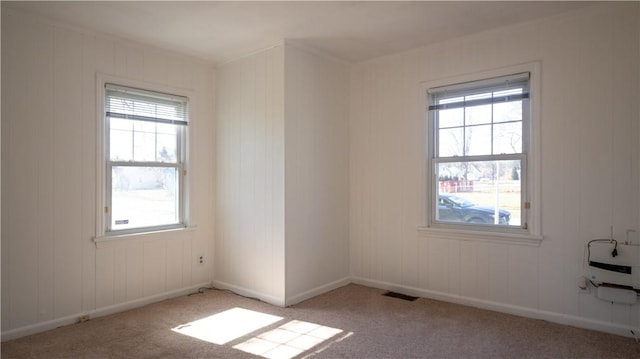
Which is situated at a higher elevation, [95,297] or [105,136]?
[105,136]

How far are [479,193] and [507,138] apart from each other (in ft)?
1.90

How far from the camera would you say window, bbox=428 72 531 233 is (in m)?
3.55

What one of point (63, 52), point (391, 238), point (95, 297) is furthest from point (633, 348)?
point (63, 52)

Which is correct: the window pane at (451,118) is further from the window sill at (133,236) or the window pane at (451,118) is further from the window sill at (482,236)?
the window sill at (133,236)

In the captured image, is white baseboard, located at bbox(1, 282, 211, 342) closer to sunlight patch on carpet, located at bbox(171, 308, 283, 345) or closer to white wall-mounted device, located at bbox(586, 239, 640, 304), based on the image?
sunlight patch on carpet, located at bbox(171, 308, 283, 345)

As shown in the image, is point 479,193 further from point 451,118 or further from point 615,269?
point 615,269

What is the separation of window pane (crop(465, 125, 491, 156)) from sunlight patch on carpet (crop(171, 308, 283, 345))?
8.05ft

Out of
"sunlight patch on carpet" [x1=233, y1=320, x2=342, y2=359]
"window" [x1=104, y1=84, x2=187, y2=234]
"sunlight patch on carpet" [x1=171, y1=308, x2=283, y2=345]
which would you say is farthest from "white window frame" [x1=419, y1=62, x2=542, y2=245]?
"window" [x1=104, y1=84, x2=187, y2=234]

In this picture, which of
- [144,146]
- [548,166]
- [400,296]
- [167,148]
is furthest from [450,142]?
[144,146]

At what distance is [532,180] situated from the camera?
3439mm

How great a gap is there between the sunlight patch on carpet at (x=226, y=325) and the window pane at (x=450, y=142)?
2.33m

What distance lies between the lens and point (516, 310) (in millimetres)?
3479

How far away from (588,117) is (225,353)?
3405 mm

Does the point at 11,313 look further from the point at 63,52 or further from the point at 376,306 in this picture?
the point at 376,306
